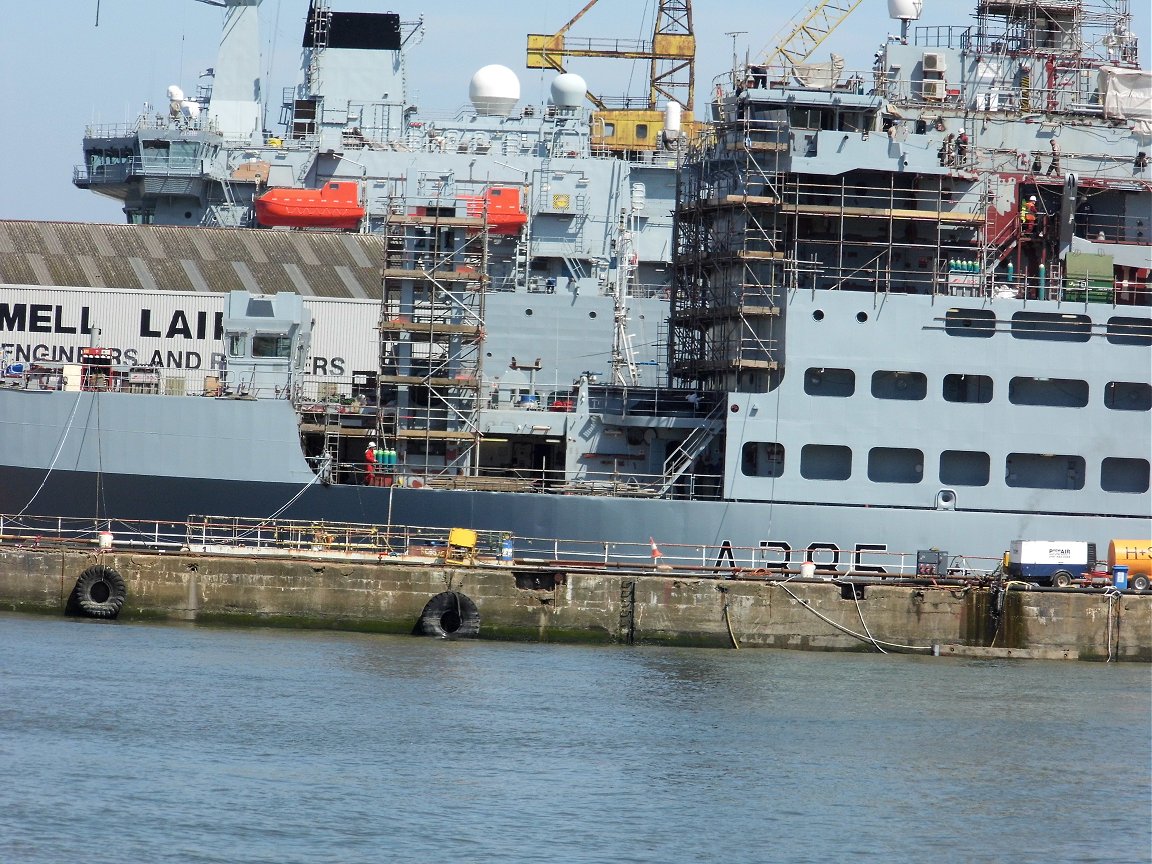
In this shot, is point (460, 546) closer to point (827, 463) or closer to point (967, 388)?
point (827, 463)

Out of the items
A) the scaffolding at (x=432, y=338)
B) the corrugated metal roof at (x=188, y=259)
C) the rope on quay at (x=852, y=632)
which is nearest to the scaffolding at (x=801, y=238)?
the rope on quay at (x=852, y=632)

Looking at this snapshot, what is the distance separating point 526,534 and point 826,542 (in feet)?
22.5

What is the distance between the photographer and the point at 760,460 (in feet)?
127

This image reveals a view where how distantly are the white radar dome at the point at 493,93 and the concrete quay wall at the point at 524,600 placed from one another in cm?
2422

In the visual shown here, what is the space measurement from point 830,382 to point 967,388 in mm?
3305

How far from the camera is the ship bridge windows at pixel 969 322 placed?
38969mm

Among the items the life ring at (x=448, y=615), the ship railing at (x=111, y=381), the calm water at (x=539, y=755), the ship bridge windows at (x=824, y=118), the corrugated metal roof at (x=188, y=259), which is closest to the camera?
the calm water at (x=539, y=755)

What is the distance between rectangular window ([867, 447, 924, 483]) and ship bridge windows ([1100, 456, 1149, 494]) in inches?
179

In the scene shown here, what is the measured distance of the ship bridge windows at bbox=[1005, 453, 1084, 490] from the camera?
39.3 m

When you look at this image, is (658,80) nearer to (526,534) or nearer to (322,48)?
(322,48)

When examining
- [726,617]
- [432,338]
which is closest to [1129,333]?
[726,617]


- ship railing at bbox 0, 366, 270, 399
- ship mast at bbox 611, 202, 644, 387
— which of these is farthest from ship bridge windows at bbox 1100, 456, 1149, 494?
ship railing at bbox 0, 366, 270, 399

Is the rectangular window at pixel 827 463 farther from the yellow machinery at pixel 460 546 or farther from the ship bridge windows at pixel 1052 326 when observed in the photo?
the yellow machinery at pixel 460 546

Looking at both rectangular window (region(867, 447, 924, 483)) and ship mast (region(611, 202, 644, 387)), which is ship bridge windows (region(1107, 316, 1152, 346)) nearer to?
rectangular window (region(867, 447, 924, 483))
